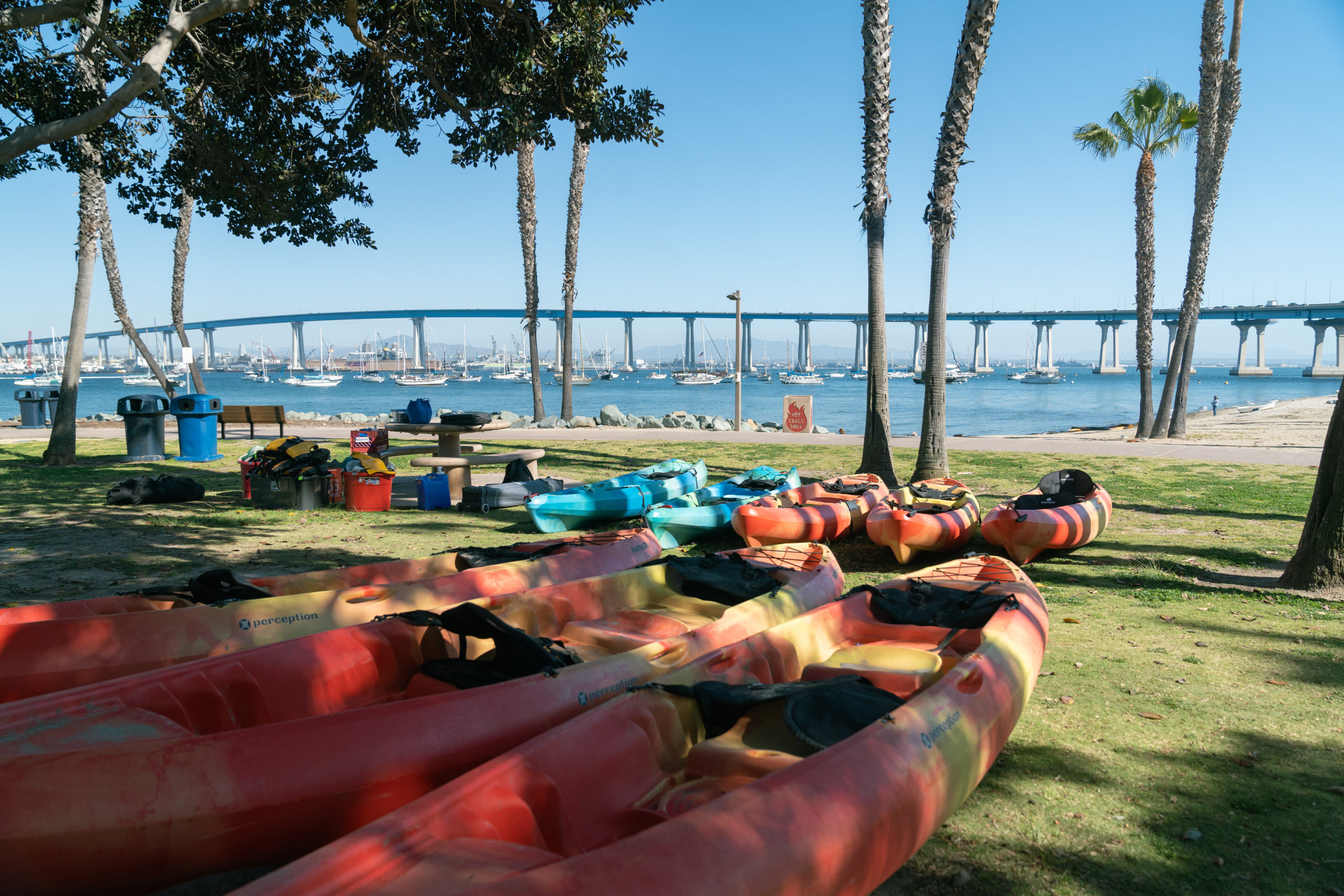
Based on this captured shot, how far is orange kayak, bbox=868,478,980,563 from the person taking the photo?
7141mm

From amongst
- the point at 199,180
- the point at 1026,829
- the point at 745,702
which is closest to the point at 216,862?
the point at 745,702

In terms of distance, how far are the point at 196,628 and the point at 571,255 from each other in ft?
65.4

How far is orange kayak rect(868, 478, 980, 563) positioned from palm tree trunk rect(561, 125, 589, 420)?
50.3 feet

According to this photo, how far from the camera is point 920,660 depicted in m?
4.14

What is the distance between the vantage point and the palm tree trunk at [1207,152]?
52.3 ft

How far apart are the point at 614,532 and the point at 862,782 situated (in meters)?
4.31

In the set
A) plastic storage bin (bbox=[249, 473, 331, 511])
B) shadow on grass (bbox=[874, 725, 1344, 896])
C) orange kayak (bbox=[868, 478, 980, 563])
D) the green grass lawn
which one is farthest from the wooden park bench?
shadow on grass (bbox=[874, 725, 1344, 896])

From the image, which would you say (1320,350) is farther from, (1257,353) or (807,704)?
(807,704)

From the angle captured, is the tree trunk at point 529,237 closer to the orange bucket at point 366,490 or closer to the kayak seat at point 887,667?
the orange bucket at point 366,490

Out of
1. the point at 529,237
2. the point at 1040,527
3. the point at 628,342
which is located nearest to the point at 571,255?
the point at 529,237

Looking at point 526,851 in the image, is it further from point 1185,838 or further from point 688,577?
point 688,577

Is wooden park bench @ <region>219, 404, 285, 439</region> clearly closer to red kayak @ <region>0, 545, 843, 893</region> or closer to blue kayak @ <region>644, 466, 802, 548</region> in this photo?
blue kayak @ <region>644, 466, 802, 548</region>

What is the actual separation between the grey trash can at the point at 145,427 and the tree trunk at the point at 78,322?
758mm

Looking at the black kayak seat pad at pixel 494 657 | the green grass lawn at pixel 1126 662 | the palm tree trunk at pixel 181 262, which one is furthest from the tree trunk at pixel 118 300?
the black kayak seat pad at pixel 494 657
